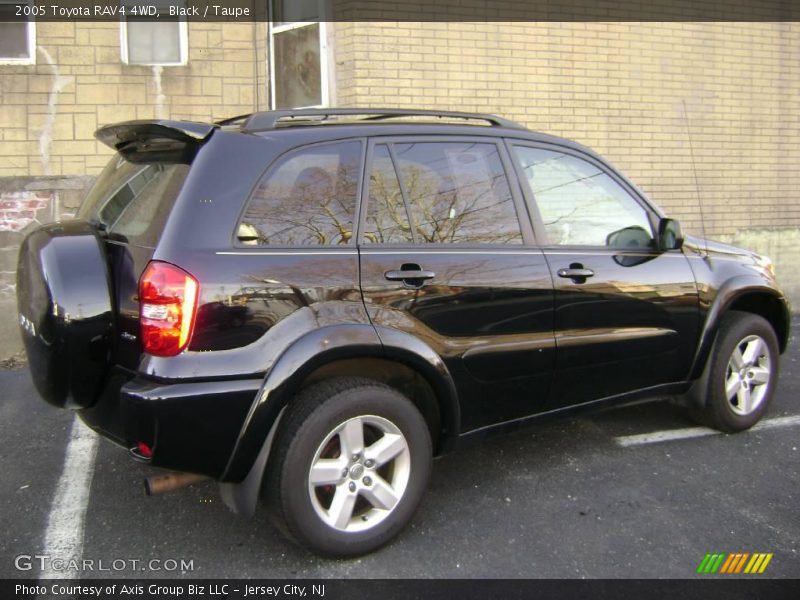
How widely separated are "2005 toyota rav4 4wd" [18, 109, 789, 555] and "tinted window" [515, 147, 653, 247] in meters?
0.01

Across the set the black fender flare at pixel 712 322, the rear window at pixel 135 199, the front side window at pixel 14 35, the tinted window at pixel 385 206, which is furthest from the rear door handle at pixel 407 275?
the front side window at pixel 14 35

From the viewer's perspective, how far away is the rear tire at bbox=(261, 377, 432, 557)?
263 centimetres

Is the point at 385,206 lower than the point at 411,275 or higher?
higher

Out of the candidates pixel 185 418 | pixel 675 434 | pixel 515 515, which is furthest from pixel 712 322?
pixel 185 418

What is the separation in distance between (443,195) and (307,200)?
693 millimetres

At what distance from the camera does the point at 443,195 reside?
10.4 feet

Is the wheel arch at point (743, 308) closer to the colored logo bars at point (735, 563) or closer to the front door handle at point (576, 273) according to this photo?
the front door handle at point (576, 273)

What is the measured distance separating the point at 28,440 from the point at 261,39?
15.0ft

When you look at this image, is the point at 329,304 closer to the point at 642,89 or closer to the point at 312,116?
the point at 312,116

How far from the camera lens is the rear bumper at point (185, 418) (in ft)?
7.92

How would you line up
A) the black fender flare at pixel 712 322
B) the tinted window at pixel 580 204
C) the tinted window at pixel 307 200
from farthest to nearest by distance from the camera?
1. the black fender flare at pixel 712 322
2. the tinted window at pixel 580 204
3. the tinted window at pixel 307 200

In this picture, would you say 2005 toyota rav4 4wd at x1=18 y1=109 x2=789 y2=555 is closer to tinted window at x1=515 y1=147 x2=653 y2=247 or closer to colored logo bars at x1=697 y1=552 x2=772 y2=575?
tinted window at x1=515 y1=147 x2=653 y2=247
